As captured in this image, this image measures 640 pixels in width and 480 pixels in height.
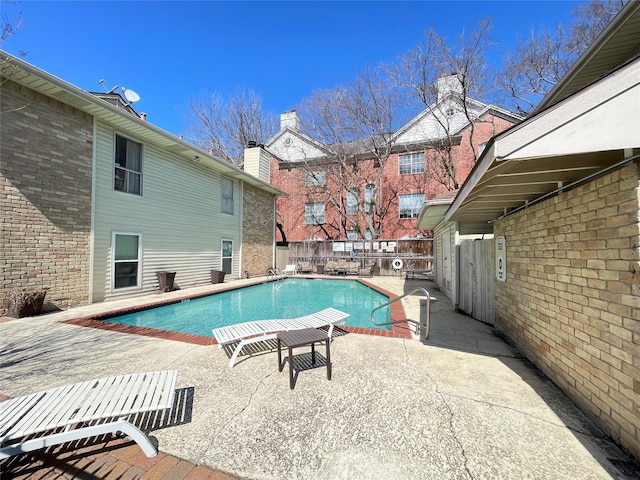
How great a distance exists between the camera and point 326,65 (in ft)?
59.4

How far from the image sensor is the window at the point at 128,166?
26.4 ft

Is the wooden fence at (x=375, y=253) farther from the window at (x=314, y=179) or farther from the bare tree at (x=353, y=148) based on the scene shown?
the window at (x=314, y=179)

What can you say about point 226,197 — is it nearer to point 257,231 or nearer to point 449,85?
point 257,231

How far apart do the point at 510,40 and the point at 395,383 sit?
1979 cm

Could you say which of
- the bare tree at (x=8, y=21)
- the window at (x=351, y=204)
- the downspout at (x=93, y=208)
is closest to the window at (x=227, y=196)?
the downspout at (x=93, y=208)

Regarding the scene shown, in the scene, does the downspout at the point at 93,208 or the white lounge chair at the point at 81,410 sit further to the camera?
the downspout at the point at 93,208

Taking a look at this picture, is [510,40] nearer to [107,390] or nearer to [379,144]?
[379,144]

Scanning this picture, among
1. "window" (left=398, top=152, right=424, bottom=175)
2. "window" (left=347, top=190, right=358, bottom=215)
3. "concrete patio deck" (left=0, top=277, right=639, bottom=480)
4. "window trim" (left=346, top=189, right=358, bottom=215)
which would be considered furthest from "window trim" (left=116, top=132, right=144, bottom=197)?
"window" (left=398, top=152, right=424, bottom=175)

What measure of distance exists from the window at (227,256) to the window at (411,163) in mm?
13538

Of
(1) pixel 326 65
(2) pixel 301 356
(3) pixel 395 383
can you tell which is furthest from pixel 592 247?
(1) pixel 326 65

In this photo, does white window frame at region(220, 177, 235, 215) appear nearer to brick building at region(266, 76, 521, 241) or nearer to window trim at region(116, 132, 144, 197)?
window trim at region(116, 132, 144, 197)

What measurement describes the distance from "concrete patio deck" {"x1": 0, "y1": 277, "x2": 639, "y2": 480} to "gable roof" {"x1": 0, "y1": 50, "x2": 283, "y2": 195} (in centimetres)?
532

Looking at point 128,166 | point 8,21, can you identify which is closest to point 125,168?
point 128,166

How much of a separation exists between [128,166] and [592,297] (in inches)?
413
